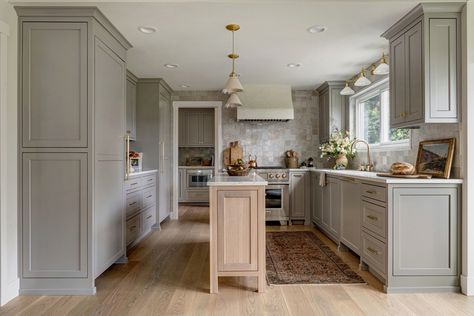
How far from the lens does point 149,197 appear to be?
4.91m

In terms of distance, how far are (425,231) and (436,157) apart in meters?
0.70

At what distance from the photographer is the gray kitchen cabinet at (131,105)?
4902 millimetres

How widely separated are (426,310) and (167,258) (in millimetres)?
2530

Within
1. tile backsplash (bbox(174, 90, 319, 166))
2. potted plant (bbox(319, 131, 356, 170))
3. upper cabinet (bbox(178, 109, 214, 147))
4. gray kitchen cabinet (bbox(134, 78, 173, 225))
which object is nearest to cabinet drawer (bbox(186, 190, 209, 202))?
upper cabinet (bbox(178, 109, 214, 147))

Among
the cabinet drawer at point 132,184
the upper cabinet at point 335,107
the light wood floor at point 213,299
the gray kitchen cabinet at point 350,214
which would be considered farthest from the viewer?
the upper cabinet at point 335,107

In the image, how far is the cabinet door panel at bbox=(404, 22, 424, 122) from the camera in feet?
9.38

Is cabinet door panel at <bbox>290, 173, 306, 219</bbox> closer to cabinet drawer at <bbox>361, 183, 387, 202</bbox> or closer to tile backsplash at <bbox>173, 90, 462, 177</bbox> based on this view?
tile backsplash at <bbox>173, 90, 462, 177</bbox>

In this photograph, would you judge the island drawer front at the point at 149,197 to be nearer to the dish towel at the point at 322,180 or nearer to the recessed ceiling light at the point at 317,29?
the dish towel at the point at 322,180

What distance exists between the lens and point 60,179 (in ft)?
9.13

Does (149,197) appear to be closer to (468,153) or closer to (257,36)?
(257,36)

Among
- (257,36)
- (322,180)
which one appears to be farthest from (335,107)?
(257,36)

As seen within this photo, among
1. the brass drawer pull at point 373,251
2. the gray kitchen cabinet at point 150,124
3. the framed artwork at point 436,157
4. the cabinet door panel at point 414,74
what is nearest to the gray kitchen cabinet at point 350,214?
the brass drawer pull at point 373,251

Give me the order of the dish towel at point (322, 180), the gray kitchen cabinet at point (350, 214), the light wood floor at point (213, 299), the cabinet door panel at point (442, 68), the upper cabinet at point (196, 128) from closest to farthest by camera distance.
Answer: the light wood floor at point (213, 299), the cabinet door panel at point (442, 68), the gray kitchen cabinet at point (350, 214), the dish towel at point (322, 180), the upper cabinet at point (196, 128)

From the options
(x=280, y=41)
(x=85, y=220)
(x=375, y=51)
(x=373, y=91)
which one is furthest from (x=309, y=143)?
(x=85, y=220)
